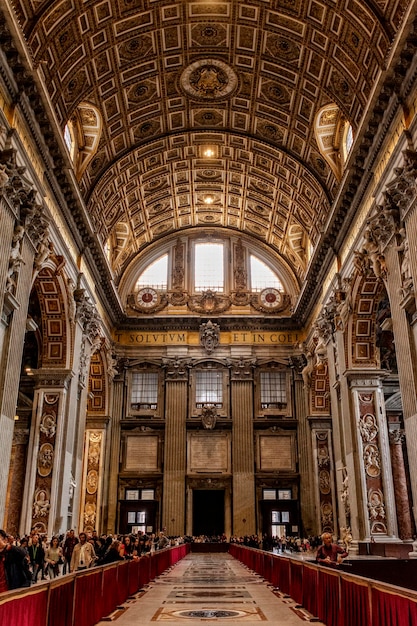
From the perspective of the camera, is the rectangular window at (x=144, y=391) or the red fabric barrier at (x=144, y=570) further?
the rectangular window at (x=144, y=391)

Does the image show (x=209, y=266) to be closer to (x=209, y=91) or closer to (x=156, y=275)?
(x=156, y=275)

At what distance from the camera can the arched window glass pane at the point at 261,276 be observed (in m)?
30.0

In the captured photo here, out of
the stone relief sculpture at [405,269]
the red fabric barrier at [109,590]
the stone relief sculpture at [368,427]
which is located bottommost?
→ the red fabric barrier at [109,590]

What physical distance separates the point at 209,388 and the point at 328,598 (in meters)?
21.6

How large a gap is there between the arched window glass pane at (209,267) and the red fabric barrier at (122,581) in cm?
2082

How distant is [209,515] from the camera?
27.8 m

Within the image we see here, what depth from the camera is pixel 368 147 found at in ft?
51.6

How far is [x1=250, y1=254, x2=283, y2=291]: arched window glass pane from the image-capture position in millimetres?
29984

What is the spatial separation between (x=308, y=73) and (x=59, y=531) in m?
15.6

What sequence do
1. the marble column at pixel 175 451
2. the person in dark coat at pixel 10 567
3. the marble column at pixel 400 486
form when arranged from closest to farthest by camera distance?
the person in dark coat at pixel 10 567 → the marble column at pixel 400 486 → the marble column at pixel 175 451

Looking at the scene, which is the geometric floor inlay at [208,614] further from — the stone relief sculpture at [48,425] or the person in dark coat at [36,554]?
the stone relief sculpture at [48,425]

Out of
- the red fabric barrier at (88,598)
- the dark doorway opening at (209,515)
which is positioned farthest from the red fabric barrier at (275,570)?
the dark doorway opening at (209,515)

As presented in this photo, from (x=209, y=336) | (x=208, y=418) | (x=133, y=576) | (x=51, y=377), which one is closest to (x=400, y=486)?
(x=208, y=418)

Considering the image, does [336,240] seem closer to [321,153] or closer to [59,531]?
[321,153]
